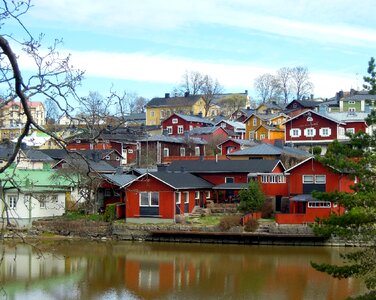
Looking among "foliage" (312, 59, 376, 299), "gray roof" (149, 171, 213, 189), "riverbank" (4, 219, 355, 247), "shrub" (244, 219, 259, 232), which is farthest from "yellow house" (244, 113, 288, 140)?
"foliage" (312, 59, 376, 299)

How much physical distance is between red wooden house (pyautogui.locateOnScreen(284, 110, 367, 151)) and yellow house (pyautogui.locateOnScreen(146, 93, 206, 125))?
33220 mm

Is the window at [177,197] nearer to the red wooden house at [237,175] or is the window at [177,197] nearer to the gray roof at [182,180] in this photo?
the gray roof at [182,180]

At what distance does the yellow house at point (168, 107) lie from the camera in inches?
3588

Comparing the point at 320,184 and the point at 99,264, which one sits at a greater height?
the point at 320,184

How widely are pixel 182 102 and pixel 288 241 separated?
60.4m

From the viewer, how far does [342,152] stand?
698 inches

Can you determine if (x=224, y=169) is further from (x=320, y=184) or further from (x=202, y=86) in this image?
(x=202, y=86)

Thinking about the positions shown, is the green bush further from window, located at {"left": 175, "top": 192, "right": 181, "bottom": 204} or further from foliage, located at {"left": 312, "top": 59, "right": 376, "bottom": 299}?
foliage, located at {"left": 312, "top": 59, "right": 376, "bottom": 299}

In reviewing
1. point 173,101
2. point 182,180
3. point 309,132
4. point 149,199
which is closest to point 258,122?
point 309,132

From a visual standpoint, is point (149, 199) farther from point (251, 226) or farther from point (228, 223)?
point (251, 226)

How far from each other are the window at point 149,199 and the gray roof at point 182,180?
1117mm

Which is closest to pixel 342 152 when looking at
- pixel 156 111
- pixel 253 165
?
pixel 253 165

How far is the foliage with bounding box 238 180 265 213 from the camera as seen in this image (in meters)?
36.6

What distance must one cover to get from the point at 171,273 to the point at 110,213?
11936 millimetres
